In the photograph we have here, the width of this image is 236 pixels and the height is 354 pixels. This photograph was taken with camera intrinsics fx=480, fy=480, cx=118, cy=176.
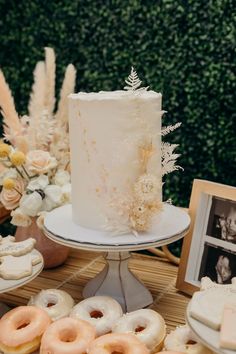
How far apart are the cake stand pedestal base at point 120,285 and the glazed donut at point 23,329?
0.17 m

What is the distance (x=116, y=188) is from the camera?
0.81m

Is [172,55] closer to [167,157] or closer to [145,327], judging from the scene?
[167,157]

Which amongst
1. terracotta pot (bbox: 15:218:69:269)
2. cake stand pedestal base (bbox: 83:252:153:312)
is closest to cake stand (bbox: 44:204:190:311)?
cake stand pedestal base (bbox: 83:252:153:312)

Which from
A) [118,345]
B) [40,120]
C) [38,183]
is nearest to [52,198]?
[38,183]

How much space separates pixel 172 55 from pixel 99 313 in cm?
70

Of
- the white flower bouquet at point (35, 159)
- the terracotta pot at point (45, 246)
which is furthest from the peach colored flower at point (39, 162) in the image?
the terracotta pot at point (45, 246)

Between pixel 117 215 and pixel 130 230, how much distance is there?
4 cm

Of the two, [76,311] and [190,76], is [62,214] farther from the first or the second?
[190,76]

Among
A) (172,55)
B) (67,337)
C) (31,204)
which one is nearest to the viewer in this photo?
(67,337)

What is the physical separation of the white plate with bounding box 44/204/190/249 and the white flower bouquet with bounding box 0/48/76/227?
3.3 inches

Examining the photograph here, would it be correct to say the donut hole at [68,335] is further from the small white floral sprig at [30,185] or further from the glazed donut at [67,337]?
the small white floral sprig at [30,185]

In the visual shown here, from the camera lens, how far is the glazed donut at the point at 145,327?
713 mm

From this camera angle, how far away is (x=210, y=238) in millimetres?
925

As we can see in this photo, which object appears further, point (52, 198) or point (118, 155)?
point (52, 198)
